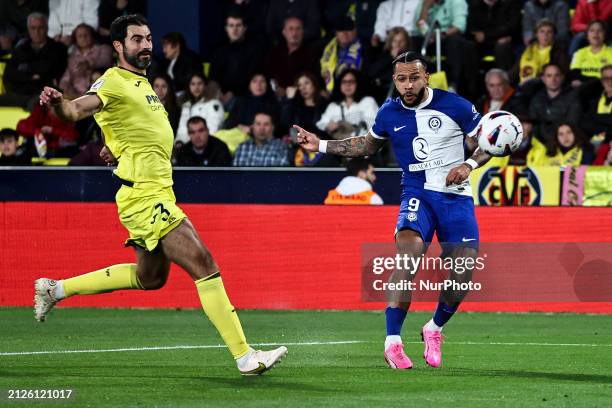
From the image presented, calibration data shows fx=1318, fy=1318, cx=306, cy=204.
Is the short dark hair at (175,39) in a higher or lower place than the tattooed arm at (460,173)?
higher

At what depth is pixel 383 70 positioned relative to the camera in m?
20.4

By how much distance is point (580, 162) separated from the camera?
1775 cm

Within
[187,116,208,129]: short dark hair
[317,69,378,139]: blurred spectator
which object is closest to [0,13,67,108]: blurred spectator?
[187,116,208,129]: short dark hair

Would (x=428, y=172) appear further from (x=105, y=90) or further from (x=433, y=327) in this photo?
(x=105, y=90)

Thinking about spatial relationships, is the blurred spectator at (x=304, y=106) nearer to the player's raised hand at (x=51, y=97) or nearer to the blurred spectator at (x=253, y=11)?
the blurred spectator at (x=253, y=11)

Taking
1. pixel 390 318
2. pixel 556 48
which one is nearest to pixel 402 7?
pixel 556 48

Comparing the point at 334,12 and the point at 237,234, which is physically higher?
the point at 334,12

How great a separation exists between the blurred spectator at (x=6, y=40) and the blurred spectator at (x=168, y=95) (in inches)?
176

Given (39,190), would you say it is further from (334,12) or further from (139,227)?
(139,227)

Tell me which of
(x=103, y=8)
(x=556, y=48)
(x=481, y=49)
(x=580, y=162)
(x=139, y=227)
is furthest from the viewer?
(x=103, y=8)

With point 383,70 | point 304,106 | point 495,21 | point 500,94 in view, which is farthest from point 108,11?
point 500,94

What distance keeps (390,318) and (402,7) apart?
11.6 meters

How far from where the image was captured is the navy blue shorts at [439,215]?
1019 centimetres

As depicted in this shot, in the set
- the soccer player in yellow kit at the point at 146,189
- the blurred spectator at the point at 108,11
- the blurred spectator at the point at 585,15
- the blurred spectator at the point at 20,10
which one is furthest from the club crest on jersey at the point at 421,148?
the blurred spectator at the point at 20,10
